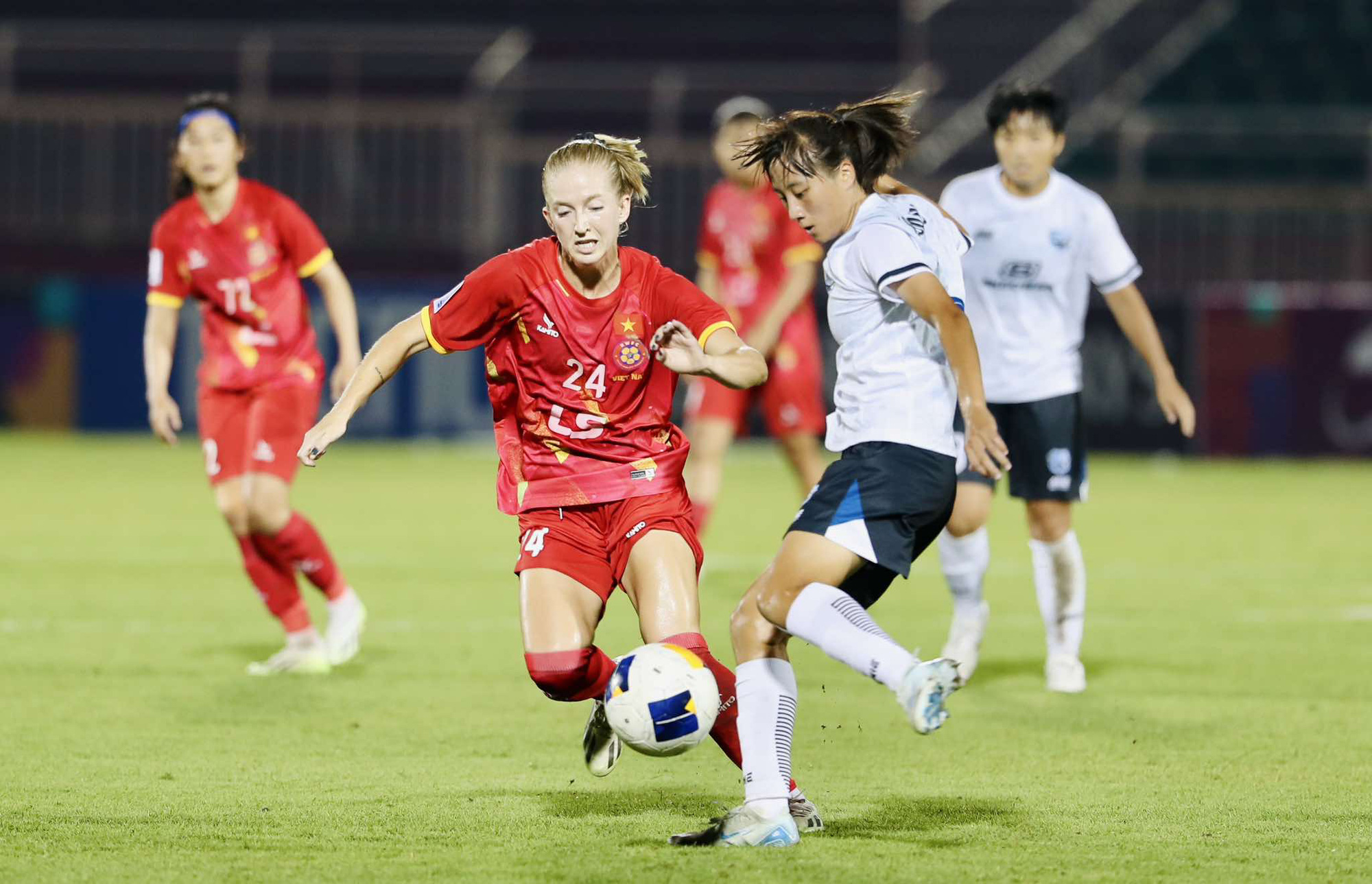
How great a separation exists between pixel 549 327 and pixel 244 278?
284cm

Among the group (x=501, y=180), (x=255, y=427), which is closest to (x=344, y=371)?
(x=255, y=427)

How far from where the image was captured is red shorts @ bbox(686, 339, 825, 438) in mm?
10062

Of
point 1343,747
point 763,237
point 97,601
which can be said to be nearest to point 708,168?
point 763,237

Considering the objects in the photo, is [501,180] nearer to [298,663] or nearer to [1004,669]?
[298,663]

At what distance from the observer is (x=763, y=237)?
1027 cm

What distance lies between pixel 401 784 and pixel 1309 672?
3.90 m

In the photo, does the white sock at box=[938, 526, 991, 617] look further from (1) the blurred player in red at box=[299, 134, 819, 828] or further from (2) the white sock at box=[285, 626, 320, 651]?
(2) the white sock at box=[285, 626, 320, 651]

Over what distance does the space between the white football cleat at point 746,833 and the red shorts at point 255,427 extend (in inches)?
135

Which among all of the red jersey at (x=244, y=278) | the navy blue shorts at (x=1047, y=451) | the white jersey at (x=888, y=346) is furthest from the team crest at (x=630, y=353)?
the red jersey at (x=244, y=278)

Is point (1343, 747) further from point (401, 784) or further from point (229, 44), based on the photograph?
point (229, 44)

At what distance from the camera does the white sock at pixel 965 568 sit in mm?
7293

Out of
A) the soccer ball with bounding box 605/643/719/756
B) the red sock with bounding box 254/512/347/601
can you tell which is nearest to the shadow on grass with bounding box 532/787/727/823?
the soccer ball with bounding box 605/643/719/756

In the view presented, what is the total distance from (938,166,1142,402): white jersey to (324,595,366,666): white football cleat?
274 cm

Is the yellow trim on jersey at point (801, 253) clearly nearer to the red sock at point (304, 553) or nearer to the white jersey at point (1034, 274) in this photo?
the white jersey at point (1034, 274)
